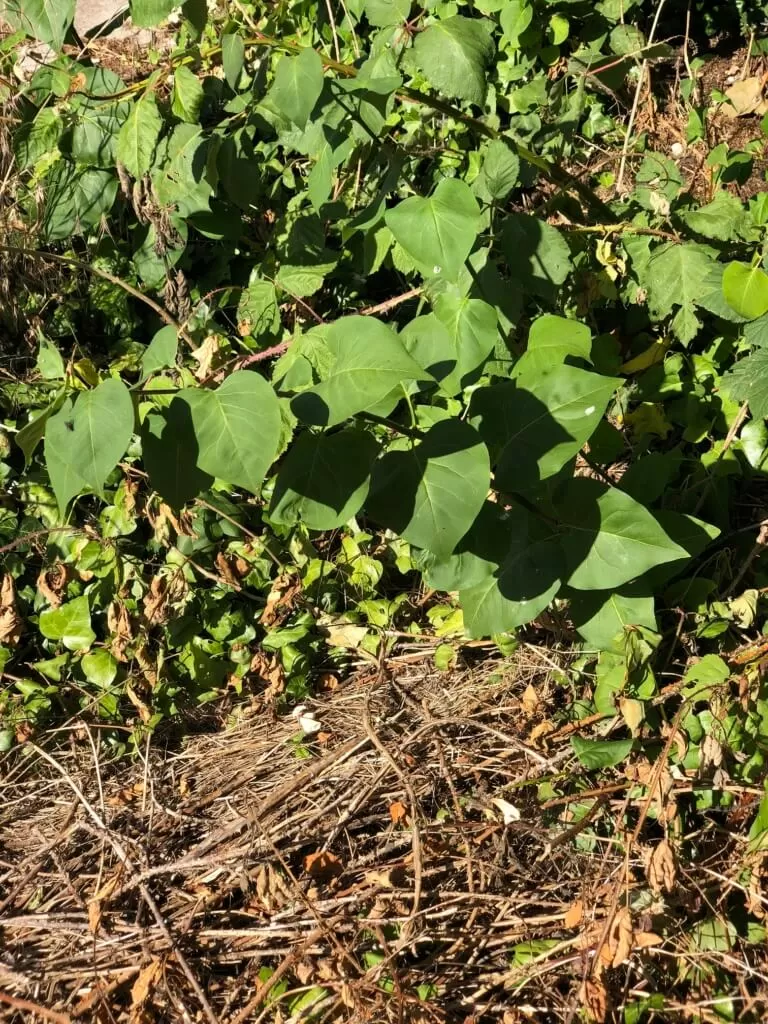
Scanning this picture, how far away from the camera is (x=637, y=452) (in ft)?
8.37

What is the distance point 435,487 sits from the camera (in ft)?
5.02

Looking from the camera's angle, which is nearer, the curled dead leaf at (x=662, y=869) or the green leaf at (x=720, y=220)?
the curled dead leaf at (x=662, y=869)

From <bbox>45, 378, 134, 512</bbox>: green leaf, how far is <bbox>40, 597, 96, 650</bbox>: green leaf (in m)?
1.29

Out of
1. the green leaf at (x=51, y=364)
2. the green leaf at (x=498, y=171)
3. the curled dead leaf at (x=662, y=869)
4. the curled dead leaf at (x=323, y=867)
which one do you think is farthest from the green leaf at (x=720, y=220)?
the curled dead leaf at (x=323, y=867)

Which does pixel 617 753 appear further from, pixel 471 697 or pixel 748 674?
pixel 471 697

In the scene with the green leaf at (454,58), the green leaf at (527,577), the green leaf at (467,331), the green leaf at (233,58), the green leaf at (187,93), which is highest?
the green leaf at (233,58)

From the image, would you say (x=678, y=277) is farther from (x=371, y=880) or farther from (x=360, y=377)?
(x=371, y=880)

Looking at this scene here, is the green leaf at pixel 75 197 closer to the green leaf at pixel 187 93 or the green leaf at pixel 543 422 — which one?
the green leaf at pixel 187 93

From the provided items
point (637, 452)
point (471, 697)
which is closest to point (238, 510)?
point (471, 697)

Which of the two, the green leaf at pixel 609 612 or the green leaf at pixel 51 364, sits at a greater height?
the green leaf at pixel 51 364

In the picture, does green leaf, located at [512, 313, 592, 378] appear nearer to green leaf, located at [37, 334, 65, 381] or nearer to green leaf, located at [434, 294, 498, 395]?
A: green leaf, located at [434, 294, 498, 395]

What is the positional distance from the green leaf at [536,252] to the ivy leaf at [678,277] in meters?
0.29

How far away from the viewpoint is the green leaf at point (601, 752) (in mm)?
1984

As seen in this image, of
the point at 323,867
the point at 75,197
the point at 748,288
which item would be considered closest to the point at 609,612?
the point at 748,288
